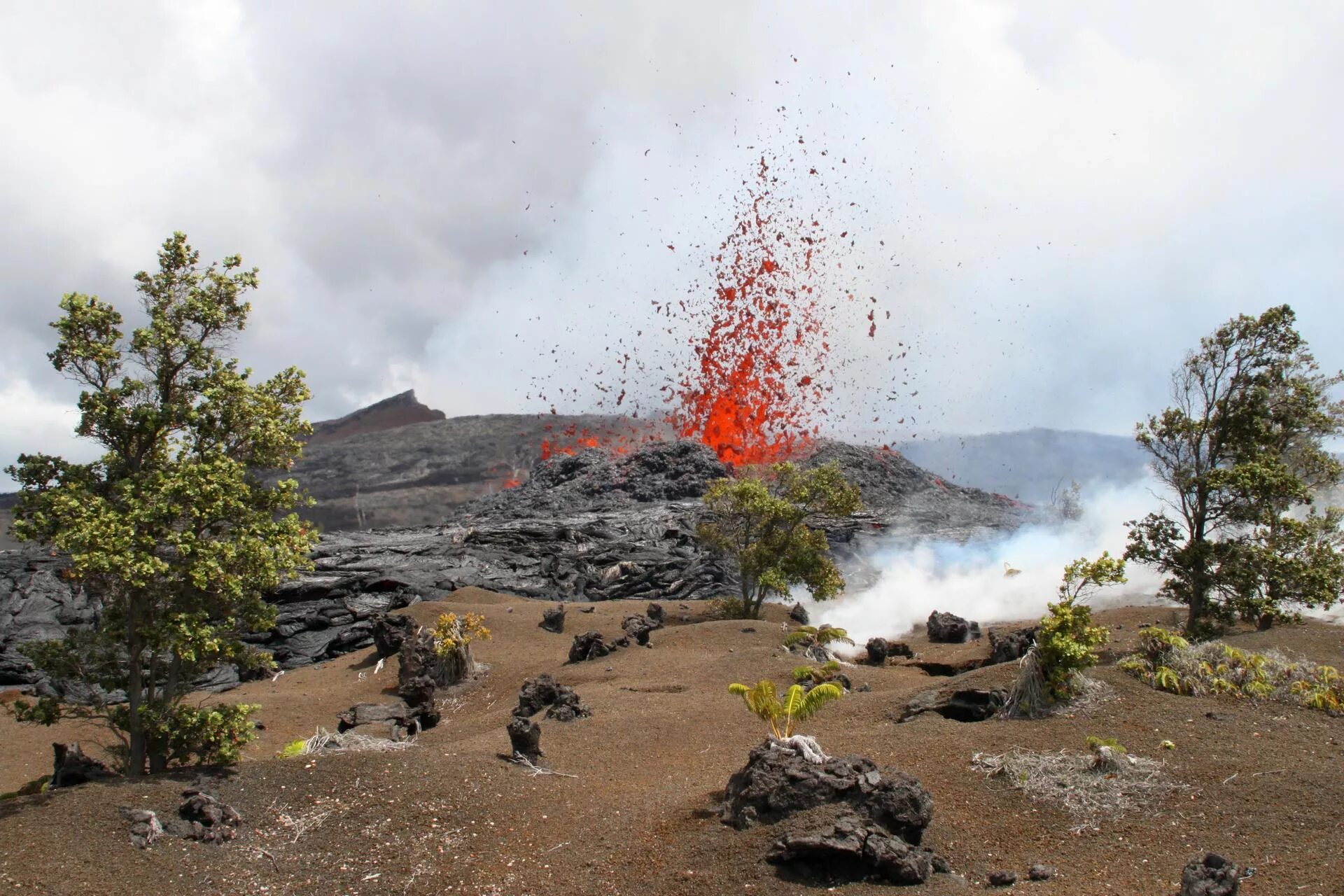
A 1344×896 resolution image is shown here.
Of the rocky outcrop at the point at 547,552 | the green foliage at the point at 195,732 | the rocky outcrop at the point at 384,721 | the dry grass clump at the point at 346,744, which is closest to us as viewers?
the green foliage at the point at 195,732

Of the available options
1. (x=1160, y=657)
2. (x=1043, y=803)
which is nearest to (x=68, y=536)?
(x=1043, y=803)

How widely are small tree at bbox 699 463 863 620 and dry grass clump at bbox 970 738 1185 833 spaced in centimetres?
1683

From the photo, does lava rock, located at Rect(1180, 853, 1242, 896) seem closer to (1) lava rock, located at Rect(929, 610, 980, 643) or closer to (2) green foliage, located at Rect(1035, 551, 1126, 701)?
(2) green foliage, located at Rect(1035, 551, 1126, 701)

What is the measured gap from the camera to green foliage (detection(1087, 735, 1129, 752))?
12070 millimetres

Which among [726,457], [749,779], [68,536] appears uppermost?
[726,457]

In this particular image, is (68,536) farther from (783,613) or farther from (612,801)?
(783,613)

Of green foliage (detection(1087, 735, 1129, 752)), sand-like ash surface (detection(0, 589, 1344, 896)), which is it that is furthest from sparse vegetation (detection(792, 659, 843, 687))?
green foliage (detection(1087, 735, 1129, 752))

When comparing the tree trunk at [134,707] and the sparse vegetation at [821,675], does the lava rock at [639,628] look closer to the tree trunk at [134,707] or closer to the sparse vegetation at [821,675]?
the sparse vegetation at [821,675]

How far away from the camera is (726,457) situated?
69.6 m

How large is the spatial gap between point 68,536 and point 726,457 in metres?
59.6

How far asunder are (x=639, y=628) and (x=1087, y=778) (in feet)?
52.0

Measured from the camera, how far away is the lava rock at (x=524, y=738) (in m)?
14.7

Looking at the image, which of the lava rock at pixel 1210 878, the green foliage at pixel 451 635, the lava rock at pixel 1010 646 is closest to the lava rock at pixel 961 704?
the lava rock at pixel 1010 646

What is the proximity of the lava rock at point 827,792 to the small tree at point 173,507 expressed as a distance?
686cm
